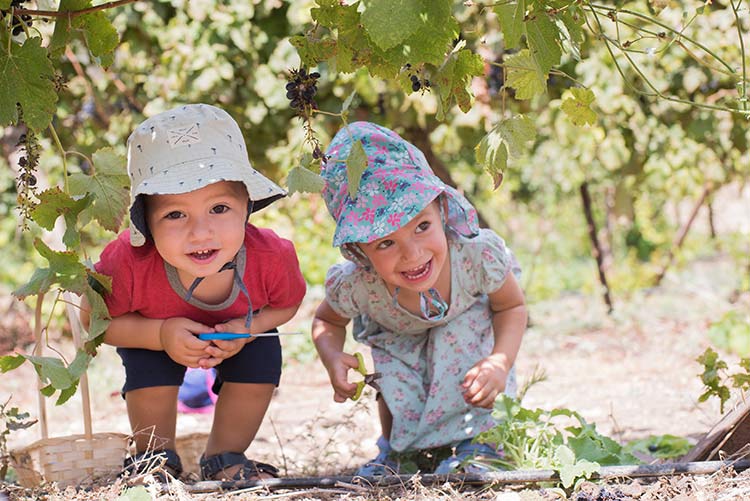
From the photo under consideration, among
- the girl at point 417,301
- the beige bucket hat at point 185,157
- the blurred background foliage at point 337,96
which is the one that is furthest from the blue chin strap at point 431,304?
the blurred background foliage at point 337,96

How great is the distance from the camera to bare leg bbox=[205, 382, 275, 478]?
2227 millimetres

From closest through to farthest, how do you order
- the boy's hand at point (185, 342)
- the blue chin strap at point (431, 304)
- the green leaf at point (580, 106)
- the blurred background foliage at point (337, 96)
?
the green leaf at point (580, 106) → the boy's hand at point (185, 342) → the blue chin strap at point (431, 304) → the blurred background foliage at point (337, 96)

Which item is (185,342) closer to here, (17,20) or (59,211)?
(59,211)

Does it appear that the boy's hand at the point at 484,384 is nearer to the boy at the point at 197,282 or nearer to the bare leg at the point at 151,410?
the boy at the point at 197,282

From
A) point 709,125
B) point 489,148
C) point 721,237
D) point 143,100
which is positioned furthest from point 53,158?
point 721,237

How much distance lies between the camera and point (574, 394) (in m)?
3.56

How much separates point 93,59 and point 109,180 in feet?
0.82

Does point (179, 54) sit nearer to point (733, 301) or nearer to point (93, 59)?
point (93, 59)

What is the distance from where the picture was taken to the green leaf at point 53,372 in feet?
5.75

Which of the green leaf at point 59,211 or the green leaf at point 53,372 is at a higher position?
the green leaf at point 59,211

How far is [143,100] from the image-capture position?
4.30 meters

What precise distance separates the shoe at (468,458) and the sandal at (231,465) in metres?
0.40

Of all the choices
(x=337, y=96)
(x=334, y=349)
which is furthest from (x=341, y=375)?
(x=337, y=96)

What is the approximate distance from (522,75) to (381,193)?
1.70ft
